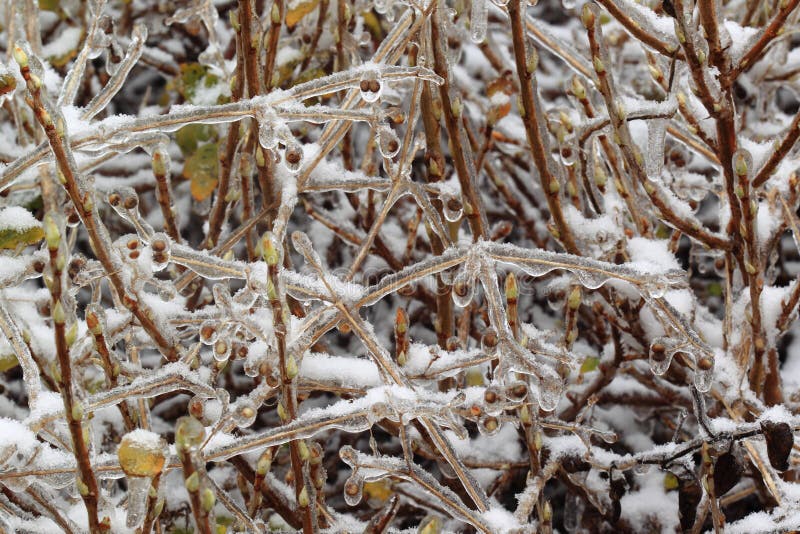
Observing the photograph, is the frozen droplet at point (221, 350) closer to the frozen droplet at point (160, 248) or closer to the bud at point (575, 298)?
the frozen droplet at point (160, 248)

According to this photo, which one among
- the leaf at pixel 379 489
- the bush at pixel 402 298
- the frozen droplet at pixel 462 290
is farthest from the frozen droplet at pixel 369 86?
the leaf at pixel 379 489

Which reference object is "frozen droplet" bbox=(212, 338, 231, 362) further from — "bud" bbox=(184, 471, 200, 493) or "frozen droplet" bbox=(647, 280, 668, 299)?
"frozen droplet" bbox=(647, 280, 668, 299)

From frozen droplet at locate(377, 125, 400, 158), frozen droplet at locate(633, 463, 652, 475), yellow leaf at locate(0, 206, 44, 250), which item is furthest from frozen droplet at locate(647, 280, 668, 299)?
yellow leaf at locate(0, 206, 44, 250)

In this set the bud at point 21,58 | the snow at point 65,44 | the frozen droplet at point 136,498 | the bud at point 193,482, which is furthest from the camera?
the snow at point 65,44

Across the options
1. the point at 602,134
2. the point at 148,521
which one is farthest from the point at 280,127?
the point at 602,134

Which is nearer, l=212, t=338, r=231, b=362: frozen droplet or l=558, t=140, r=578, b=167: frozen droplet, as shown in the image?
l=212, t=338, r=231, b=362: frozen droplet
